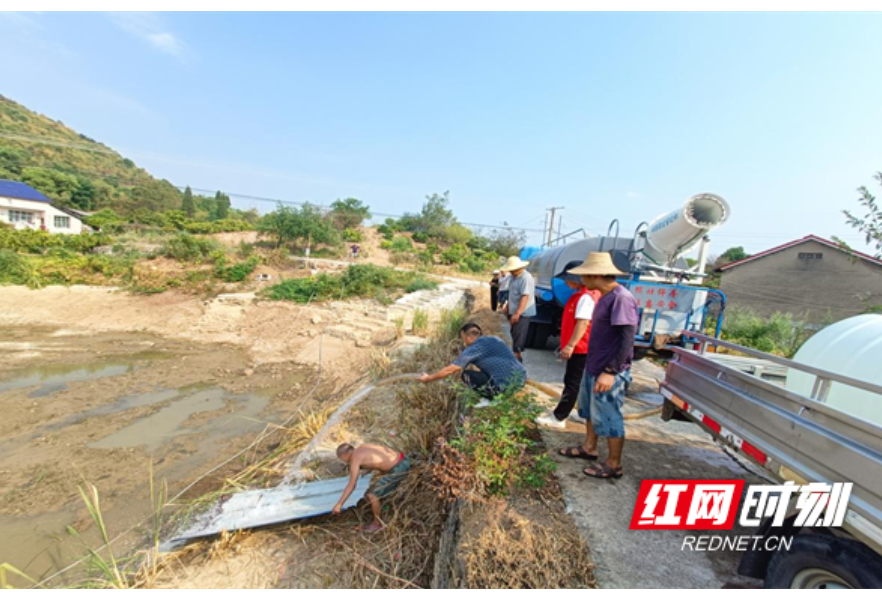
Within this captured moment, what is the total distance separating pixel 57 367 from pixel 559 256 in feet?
38.2

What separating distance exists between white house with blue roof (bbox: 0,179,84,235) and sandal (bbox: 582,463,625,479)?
38.8 metres

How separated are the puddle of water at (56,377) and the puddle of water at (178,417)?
6.29ft

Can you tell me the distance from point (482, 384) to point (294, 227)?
19869mm

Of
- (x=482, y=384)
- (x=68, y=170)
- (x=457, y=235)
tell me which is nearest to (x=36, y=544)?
(x=482, y=384)

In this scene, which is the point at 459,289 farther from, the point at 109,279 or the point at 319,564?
the point at 109,279

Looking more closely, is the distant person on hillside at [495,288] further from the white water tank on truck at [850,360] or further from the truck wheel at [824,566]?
the truck wheel at [824,566]

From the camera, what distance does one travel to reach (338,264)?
19.6 meters

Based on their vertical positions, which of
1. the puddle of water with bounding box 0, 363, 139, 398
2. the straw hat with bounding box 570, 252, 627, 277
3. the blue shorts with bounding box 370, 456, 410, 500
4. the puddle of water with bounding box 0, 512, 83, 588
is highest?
the straw hat with bounding box 570, 252, 627, 277

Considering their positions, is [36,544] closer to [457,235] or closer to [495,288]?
[495,288]

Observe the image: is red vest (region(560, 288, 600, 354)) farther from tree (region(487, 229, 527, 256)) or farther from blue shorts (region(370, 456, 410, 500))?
tree (region(487, 229, 527, 256))

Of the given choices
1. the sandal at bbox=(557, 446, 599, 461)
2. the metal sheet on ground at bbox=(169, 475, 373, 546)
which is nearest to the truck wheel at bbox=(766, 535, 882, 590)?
the sandal at bbox=(557, 446, 599, 461)

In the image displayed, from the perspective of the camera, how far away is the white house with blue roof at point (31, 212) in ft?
93.6

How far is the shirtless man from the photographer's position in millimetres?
3297

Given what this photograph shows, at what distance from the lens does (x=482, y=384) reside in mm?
3680
